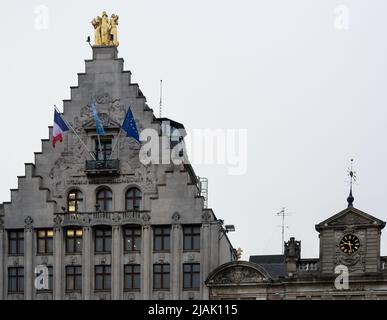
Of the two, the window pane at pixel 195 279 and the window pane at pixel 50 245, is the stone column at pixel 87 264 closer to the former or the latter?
the window pane at pixel 50 245

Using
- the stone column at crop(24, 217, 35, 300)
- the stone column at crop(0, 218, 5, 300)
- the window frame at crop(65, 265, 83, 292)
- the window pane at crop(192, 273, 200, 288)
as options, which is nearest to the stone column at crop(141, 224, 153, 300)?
the window pane at crop(192, 273, 200, 288)

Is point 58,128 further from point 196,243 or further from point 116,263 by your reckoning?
point 196,243

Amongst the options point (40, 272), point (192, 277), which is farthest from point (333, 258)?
point (40, 272)

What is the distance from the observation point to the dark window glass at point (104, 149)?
69.6 metres

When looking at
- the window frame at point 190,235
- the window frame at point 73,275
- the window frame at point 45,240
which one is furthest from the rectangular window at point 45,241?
the window frame at point 190,235

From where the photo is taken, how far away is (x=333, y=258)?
6469 centimetres

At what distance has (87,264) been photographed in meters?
67.8

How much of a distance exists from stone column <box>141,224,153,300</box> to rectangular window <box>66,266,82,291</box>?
14.6 ft

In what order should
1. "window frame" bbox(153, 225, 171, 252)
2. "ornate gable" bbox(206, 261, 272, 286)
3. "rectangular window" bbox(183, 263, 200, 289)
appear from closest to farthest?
"ornate gable" bbox(206, 261, 272, 286) → "rectangular window" bbox(183, 263, 200, 289) → "window frame" bbox(153, 225, 171, 252)

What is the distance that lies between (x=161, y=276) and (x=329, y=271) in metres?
11.1

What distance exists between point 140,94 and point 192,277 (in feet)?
43.9

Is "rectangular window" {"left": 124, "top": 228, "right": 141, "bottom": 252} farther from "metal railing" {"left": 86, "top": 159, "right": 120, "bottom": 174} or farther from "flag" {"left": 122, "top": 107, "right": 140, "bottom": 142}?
"flag" {"left": 122, "top": 107, "right": 140, "bottom": 142}

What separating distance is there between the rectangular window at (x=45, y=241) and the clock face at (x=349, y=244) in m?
19.6

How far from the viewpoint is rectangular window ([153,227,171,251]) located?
67.5 meters
